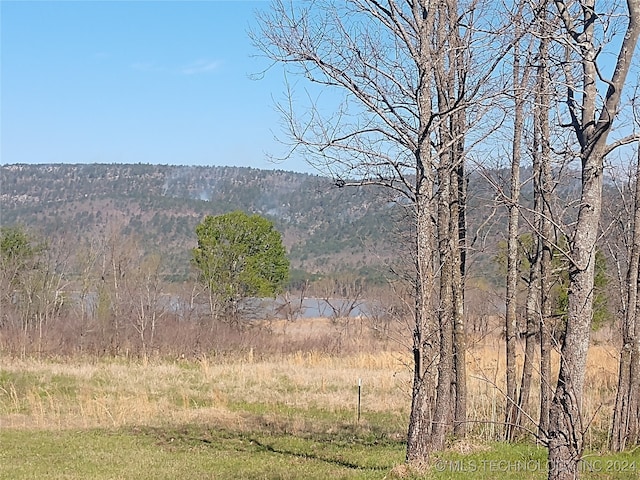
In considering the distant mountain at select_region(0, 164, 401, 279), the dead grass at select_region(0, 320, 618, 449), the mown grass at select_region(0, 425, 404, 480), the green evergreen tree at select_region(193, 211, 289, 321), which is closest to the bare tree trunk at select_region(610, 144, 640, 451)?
the dead grass at select_region(0, 320, 618, 449)

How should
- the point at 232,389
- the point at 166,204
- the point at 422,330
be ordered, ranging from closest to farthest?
the point at 422,330 < the point at 232,389 < the point at 166,204

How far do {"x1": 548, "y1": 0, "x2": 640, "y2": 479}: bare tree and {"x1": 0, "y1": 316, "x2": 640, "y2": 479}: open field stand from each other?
71 centimetres

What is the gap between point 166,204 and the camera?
6068 inches

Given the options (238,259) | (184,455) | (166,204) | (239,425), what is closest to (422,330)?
(184,455)

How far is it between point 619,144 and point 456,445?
6452 millimetres

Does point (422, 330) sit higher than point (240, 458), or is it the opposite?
point (422, 330)

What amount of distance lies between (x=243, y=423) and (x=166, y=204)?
143391 millimetres

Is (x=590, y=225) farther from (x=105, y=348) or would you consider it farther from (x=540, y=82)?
(x=105, y=348)

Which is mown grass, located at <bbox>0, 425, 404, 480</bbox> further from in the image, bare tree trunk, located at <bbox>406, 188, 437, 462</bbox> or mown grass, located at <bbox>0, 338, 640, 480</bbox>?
bare tree trunk, located at <bbox>406, 188, 437, 462</bbox>

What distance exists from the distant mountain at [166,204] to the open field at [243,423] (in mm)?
78065

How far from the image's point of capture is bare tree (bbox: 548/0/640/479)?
417 centimetres

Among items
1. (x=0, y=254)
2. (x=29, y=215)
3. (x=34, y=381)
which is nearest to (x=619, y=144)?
(x=34, y=381)

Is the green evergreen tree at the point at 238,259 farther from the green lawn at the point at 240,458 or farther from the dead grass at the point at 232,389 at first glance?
the green lawn at the point at 240,458

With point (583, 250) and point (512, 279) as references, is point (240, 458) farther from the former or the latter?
point (583, 250)
